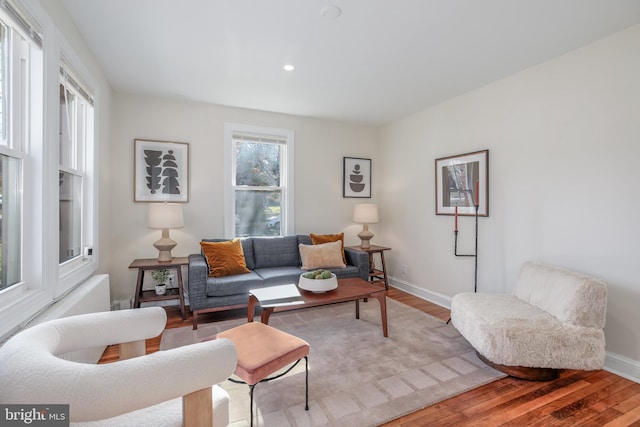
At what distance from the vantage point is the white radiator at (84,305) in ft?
5.65

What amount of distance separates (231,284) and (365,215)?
2.20m

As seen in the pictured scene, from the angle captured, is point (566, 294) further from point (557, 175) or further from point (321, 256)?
point (321, 256)

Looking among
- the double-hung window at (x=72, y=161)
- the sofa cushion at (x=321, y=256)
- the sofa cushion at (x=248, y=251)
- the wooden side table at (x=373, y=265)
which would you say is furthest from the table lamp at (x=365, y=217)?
the double-hung window at (x=72, y=161)

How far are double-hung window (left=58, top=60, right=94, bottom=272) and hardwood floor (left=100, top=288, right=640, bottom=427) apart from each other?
2612 millimetres

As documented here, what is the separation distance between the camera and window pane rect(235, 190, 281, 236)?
423 cm

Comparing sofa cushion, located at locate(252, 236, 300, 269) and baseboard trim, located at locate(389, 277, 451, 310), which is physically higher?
sofa cushion, located at locate(252, 236, 300, 269)

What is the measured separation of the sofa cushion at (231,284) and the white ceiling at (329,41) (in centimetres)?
213


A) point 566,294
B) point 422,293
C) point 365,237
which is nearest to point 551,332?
point 566,294

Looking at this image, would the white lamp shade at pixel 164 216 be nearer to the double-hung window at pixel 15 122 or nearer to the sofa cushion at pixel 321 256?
the sofa cushion at pixel 321 256

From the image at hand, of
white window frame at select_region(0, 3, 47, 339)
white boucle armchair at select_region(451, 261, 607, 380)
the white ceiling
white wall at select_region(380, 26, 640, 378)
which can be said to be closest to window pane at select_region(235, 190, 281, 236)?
the white ceiling

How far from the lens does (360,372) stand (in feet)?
7.27

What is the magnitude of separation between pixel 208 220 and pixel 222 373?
10.6 feet

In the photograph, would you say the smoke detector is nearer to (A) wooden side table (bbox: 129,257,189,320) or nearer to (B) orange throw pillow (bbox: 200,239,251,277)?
(B) orange throw pillow (bbox: 200,239,251,277)

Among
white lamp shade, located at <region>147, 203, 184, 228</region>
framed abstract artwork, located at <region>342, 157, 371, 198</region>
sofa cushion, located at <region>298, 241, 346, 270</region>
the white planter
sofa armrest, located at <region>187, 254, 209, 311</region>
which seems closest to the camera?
the white planter
